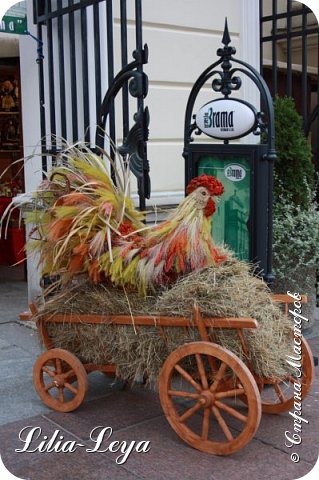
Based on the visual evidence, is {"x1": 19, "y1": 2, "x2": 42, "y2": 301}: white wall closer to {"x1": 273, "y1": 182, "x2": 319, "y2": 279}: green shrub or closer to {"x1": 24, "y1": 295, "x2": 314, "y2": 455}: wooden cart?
{"x1": 24, "y1": 295, "x2": 314, "y2": 455}: wooden cart

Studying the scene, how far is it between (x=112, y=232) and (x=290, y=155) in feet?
7.90

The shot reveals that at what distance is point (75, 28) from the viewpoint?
5473 millimetres

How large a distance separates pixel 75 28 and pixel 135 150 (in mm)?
1765

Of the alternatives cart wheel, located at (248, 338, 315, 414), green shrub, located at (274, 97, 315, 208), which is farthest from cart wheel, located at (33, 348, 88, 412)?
green shrub, located at (274, 97, 315, 208)

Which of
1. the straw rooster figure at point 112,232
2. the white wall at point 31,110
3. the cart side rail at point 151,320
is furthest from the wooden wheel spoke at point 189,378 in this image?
the white wall at point 31,110

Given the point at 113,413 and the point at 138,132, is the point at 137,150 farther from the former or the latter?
the point at 113,413

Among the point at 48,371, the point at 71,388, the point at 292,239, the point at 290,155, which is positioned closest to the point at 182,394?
the point at 71,388

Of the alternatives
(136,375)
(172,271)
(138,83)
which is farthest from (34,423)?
(138,83)

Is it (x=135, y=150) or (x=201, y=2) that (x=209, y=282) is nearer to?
(x=135, y=150)

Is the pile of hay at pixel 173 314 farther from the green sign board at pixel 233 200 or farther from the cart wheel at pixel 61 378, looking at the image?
the green sign board at pixel 233 200

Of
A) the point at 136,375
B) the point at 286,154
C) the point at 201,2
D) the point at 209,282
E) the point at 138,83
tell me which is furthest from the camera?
the point at 201,2

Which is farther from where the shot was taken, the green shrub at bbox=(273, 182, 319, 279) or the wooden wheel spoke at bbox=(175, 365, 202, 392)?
the green shrub at bbox=(273, 182, 319, 279)

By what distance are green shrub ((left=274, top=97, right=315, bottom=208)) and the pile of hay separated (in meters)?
1.99

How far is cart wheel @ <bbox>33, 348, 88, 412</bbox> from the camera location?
372 cm
